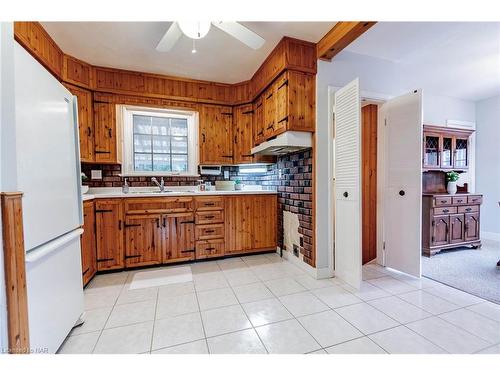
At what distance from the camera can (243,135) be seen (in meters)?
3.43

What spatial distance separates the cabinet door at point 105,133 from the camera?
287 cm

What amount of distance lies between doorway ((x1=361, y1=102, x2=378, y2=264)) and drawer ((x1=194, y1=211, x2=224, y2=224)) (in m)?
1.97

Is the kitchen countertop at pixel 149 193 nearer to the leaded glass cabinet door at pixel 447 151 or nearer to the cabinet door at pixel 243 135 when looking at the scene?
the cabinet door at pixel 243 135

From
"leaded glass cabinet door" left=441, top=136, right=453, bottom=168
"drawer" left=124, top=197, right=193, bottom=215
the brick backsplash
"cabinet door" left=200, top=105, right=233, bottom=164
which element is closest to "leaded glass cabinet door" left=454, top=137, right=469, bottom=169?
"leaded glass cabinet door" left=441, top=136, right=453, bottom=168

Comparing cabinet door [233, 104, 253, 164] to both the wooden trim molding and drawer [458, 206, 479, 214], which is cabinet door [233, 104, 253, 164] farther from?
drawer [458, 206, 479, 214]

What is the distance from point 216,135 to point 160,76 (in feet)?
3.61

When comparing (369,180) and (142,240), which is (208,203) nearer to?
(142,240)

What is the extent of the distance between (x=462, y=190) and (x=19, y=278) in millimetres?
5643

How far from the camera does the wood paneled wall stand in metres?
2.15

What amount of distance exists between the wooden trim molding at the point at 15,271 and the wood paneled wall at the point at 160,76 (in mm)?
1899

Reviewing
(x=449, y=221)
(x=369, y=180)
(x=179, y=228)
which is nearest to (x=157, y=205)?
(x=179, y=228)
